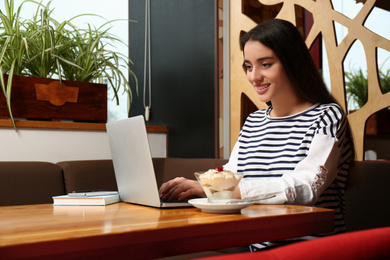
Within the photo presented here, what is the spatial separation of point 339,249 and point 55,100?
7.51 feet

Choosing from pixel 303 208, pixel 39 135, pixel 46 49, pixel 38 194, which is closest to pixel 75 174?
pixel 38 194

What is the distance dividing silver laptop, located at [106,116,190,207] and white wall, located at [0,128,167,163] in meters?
1.17

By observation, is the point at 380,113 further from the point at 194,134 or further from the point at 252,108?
the point at 194,134

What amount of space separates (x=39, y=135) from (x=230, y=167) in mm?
1233

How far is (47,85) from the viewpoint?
260cm

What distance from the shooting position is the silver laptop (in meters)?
1.26

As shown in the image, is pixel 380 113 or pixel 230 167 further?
pixel 380 113

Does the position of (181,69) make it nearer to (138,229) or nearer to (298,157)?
(298,157)

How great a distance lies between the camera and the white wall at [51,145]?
8.20 ft

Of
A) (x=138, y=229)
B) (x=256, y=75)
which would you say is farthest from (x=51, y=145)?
(x=138, y=229)

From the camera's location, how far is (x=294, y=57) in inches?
67.6

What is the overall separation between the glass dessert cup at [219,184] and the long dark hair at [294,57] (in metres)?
0.66

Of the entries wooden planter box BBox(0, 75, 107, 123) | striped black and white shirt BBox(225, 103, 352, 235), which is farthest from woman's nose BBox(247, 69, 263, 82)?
wooden planter box BBox(0, 75, 107, 123)

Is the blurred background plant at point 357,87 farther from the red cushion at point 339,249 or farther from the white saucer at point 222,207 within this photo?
the red cushion at point 339,249
